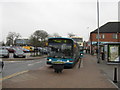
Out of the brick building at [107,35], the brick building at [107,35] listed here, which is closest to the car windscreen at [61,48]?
the brick building at [107,35]

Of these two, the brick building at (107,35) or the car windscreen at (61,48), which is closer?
the car windscreen at (61,48)

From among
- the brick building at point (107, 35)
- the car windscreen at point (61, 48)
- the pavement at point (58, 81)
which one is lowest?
the pavement at point (58, 81)

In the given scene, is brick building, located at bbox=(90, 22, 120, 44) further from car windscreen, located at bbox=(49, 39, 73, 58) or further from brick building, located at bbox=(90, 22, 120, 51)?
car windscreen, located at bbox=(49, 39, 73, 58)

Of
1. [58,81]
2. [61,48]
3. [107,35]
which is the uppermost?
[107,35]

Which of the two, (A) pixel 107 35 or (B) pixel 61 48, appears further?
(A) pixel 107 35

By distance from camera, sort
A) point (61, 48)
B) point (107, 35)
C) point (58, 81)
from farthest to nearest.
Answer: point (107, 35) → point (61, 48) → point (58, 81)

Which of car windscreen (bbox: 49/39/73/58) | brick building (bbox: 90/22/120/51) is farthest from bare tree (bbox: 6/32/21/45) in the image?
car windscreen (bbox: 49/39/73/58)

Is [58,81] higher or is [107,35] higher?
[107,35]

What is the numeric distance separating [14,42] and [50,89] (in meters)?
84.0

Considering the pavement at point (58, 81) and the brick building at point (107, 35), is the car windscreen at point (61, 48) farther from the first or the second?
the brick building at point (107, 35)

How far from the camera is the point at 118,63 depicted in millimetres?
19453

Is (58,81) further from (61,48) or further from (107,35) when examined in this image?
(107,35)

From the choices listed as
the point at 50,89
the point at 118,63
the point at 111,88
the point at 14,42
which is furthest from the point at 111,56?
the point at 14,42

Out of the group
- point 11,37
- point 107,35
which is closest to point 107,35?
point 107,35
